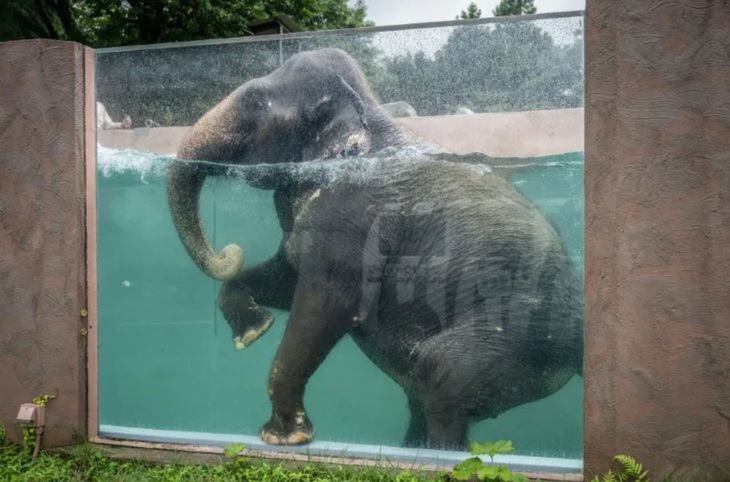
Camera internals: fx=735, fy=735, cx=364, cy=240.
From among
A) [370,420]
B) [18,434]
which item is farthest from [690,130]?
[18,434]

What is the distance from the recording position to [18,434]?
4.87 m

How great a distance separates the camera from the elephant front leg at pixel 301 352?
4.61 meters

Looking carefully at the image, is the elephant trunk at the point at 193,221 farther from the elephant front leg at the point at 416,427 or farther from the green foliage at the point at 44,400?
the elephant front leg at the point at 416,427

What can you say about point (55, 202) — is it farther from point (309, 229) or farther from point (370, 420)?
point (370, 420)

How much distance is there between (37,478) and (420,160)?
301 centimetres

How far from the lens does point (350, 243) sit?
4.63 m

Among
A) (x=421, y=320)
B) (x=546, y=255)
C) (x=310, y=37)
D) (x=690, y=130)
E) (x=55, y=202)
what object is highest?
(x=310, y=37)

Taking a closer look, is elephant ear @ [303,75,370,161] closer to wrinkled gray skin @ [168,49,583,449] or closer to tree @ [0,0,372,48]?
wrinkled gray skin @ [168,49,583,449]

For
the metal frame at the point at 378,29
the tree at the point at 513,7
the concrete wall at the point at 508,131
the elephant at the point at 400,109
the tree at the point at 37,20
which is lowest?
the concrete wall at the point at 508,131

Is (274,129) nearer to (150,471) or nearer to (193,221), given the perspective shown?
(193,221)

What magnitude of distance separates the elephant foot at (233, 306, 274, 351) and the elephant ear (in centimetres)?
110

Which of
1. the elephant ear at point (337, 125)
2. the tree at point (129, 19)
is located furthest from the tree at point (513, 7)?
the elephant ear at point (337, 125)

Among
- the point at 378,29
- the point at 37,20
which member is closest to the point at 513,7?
the point at 37,20

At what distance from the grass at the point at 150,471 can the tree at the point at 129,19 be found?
8.85 m
